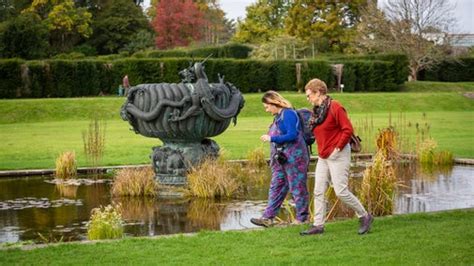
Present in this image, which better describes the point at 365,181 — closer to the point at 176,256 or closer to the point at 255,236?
the point at 255,236

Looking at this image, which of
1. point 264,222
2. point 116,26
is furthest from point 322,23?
point 264,222

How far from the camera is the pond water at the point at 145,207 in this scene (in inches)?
437

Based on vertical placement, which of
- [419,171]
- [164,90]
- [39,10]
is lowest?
[419,171]

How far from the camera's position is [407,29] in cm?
6138

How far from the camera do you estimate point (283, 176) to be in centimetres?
1057

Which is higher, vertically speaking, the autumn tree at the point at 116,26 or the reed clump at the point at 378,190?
the autumn tree at the point at 116,26

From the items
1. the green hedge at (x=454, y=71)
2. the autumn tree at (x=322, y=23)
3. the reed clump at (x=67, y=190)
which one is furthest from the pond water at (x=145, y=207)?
the autumn tree at (x=322, y=23)

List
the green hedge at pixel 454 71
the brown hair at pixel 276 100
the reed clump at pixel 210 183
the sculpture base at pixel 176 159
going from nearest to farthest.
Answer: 1. the brown hair at pixel 276 100
2. the reed clump at pixel 210 183
3. the sculpture base at pixel 176 159
4. the green hedge at pixel 454 71

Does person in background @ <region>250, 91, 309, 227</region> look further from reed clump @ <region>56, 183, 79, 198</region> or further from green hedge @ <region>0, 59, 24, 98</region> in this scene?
green hedge @ <region>0, 59, 24, 98</region>

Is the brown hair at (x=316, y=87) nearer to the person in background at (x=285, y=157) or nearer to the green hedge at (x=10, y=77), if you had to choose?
the person in background at (x=285, y=157)

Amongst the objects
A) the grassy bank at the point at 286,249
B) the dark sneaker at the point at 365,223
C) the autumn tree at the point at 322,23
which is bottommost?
the grassy bank at the point at 286,249

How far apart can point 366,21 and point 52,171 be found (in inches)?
1897

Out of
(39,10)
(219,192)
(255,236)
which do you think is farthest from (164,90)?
(39,10)

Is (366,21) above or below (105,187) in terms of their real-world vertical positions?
above
